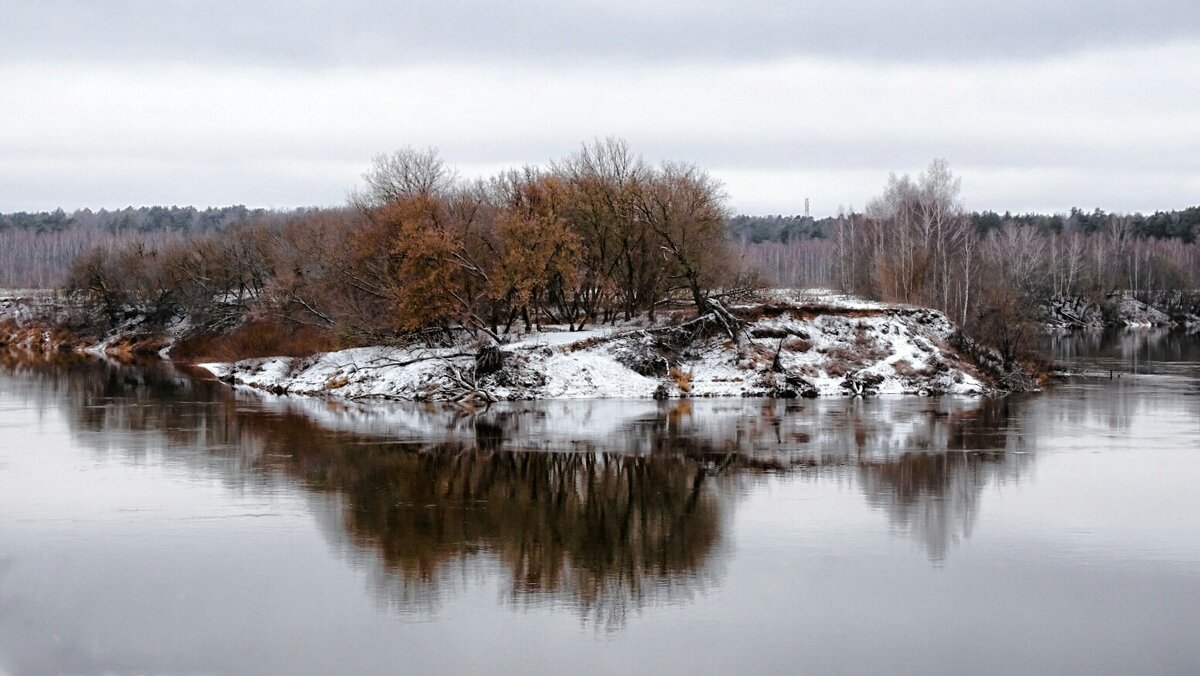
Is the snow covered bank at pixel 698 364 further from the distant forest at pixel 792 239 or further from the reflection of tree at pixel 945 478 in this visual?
the distant forest at pixel 792 239

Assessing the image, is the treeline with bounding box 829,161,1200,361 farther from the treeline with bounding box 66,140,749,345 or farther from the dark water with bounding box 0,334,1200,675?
the dark water with bounding box 0,334,1200,675

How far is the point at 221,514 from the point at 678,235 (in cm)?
2833

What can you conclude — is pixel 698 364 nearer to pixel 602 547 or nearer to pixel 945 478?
pixel 945 478

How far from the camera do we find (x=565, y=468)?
26.6m

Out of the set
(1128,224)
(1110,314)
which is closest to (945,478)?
(1110,314)

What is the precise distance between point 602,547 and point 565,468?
782 centimetres

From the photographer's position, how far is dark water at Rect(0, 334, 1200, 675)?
14109 millimetres

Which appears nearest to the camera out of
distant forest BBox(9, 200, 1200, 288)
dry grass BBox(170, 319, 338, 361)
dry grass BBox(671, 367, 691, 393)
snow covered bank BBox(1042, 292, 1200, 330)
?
dry grass BBox(671, 367, 691, 393)

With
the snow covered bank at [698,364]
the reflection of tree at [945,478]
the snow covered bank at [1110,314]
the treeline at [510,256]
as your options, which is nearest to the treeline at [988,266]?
the snow covered bank at [1110,314]

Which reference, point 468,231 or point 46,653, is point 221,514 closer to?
point 46,653

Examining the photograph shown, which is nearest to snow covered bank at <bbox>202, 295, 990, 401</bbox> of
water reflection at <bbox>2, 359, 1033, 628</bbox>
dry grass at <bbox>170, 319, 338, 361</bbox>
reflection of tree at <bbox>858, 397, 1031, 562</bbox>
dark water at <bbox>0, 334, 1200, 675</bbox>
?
water reflection at <bbox>2, 359, 1033, 628</bbox>

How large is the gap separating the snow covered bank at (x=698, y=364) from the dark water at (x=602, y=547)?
731 centimetres

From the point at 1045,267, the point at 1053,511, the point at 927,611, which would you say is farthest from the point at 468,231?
the point at 1045,267

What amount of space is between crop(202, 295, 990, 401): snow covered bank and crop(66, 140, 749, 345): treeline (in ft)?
5.52
